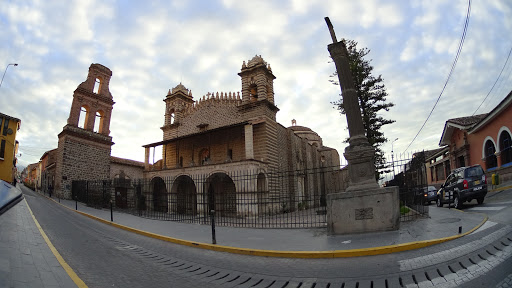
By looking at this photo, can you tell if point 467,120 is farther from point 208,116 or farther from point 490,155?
point 208,116

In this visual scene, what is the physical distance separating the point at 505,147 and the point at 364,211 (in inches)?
610

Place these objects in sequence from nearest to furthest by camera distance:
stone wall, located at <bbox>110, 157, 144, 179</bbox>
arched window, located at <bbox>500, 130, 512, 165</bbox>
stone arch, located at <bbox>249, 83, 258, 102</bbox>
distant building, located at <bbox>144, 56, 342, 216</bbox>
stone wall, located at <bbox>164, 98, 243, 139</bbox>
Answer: arched window, located at <bbox>500, 130, 512, 165</bbox>, distant building, located at <bbox>144, 56, 342, 216</bbox>, stone arch, located at <bbox>249, 83, 258, 102</bbox>, stone wall, located at <bbox>164, 98, 243, 139</bbox>, stone wall, located at <bbox>110, 157, 144, 179</bbox>

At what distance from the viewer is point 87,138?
78.7 feet

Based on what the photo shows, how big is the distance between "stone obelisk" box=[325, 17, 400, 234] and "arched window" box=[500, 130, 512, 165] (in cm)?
1410

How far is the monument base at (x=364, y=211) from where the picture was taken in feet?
22.1

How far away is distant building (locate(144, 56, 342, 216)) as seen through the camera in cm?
1819

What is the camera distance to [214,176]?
63.0 feet

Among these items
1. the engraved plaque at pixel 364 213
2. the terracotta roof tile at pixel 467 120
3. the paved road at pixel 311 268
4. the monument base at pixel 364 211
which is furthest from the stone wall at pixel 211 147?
the terracotta roof tile at pixel 467 120

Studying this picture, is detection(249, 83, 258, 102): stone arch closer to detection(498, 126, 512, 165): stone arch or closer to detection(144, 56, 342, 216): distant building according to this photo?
detection(144, 56, 342, 216): distant building

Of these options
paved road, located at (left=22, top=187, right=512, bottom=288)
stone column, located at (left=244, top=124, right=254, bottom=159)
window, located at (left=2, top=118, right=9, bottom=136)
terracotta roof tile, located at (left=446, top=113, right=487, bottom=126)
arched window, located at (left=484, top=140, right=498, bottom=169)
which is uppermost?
window, located at (left=2, top=118, right=9, bottom=136)

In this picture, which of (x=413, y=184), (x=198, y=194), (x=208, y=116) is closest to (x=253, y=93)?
(x=208, y=116)

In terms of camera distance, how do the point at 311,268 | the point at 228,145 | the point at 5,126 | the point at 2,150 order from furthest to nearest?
the point at 5,126, the point at 2,150, the point at 228,145, the point at 311,268

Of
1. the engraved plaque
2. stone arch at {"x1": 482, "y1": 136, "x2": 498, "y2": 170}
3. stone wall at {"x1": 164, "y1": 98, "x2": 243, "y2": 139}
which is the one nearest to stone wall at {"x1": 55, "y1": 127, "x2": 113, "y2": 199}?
stone wall at {"x1": 164, "y1": 98, "x2": 243, "y2": 139}

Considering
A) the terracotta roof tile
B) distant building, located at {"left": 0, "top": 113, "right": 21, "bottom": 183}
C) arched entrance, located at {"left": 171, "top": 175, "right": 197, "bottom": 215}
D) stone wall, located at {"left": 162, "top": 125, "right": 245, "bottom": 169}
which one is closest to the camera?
the terracotta roof tile
